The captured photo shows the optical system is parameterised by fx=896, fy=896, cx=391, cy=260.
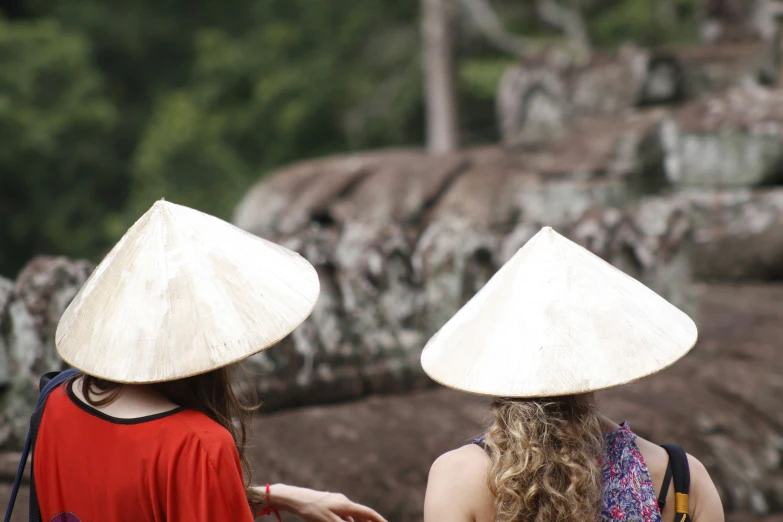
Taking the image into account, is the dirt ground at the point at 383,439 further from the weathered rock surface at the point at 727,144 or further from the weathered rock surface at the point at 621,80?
the weathered rock surface at the point at 621,80

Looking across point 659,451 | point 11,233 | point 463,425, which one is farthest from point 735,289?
point 11,233

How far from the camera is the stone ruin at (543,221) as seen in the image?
13.8 feet

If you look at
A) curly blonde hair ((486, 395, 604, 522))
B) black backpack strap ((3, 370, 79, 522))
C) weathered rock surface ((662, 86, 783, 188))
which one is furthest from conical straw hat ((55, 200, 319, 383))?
weathered rock surface ((662, 86, 783, 188))

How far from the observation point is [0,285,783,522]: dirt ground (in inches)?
135

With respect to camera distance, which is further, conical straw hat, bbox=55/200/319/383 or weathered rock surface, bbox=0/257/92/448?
weathered rock surface, bbox=0/257/92/448

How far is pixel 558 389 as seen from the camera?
173 cm

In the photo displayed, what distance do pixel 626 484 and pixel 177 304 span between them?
3.15 feet

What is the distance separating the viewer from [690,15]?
19.6m

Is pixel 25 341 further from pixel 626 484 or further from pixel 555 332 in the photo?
pixel 626 484

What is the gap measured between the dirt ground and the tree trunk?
1302 centimetres

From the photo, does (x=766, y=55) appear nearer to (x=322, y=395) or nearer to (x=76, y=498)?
(x=322, y=395)

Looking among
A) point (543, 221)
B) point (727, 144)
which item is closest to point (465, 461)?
point (543, 221)

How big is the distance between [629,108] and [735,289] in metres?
3.69

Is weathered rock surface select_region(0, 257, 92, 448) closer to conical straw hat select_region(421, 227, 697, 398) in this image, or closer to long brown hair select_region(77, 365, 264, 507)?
long brown hair select_region(77, 365, 264, 507)
